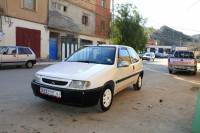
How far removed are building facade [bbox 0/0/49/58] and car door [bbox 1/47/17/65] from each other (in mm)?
4244

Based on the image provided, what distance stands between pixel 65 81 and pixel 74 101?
1.44 ft

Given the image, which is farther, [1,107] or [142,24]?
[142,24]

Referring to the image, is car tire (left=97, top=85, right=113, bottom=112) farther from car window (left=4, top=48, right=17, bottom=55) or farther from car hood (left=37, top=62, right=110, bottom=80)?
car window (left=4, top=48, right=17, bottom=55)

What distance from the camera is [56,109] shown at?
3.87m

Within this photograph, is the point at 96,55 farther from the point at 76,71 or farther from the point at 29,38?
the point at 29,38

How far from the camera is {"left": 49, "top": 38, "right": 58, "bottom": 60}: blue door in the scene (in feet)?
63.0

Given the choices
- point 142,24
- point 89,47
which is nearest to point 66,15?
point 142,24

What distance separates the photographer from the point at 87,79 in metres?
3.29

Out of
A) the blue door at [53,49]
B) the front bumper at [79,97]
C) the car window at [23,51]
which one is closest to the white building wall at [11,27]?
the blue door at [53,49]

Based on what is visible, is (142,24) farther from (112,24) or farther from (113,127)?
(113,127)

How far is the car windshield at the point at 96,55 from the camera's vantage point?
14.1 feet

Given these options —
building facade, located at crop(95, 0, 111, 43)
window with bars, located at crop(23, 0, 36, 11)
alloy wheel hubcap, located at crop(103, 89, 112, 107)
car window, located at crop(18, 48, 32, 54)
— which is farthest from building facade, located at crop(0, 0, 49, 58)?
alloy wheel hubcap, located at crop(103, 89, 112, 107)

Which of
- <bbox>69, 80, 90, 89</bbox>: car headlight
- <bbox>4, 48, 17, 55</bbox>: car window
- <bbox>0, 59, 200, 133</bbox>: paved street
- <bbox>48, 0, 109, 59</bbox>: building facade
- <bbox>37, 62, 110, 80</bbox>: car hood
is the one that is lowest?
<bbox>0, 59, 200, 133</bbox>: paved street

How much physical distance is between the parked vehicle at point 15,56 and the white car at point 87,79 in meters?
8.05
